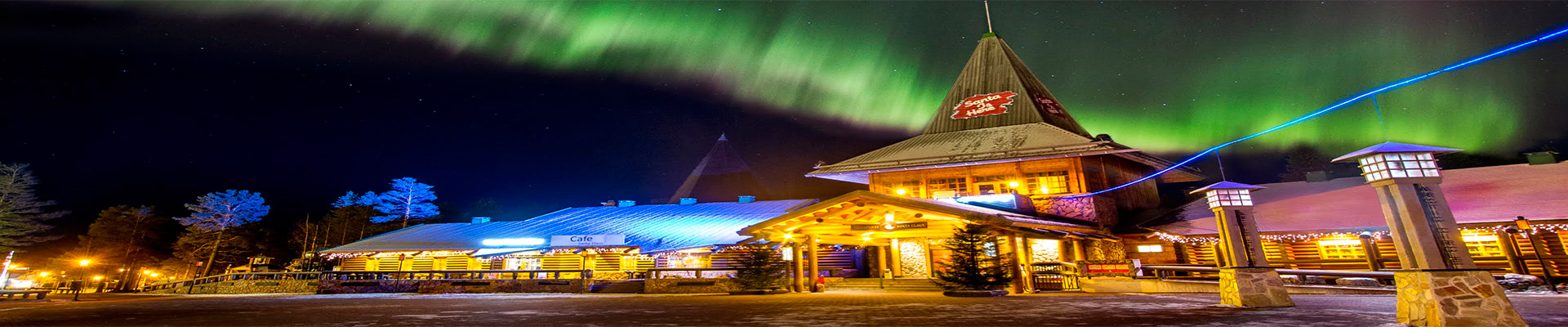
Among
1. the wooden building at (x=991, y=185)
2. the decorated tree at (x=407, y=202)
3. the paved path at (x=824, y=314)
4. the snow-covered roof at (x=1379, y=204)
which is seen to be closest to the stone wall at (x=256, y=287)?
the paved path at (x=824, y=314)

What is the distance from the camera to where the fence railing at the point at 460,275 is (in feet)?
77.7

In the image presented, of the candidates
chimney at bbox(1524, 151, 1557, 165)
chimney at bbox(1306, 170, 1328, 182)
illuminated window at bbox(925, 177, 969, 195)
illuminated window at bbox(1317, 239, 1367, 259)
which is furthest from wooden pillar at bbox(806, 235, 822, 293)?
chimney at bbox(1524, 151, 1557, 165)

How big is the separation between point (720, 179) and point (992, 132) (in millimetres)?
39831

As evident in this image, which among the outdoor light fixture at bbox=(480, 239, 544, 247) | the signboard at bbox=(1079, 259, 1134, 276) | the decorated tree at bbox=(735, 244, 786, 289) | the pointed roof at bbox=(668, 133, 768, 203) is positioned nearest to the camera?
the decorated tree at bbox=(735, 244, 786, 289)

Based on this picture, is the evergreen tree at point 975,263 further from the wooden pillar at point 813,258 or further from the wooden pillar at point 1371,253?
the wooden pillar at point 1371,253

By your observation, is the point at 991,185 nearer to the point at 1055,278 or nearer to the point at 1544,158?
the point at 1055,278

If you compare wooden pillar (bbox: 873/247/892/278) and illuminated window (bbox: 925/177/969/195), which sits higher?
illuminated window (bbox: 925/177/969/195)

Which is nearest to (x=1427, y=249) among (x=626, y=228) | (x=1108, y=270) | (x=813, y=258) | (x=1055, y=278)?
(x=1055, y=278)

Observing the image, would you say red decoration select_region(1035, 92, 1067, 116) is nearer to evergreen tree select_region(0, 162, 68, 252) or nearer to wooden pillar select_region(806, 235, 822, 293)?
wooden pillar select_region(806, 235, 822, 293)

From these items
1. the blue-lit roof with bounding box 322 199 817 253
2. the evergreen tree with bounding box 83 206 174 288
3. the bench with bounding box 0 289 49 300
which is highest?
the evergreen tree with bounding box 83 206 174 288

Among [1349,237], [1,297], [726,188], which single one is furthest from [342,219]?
[1349,237]

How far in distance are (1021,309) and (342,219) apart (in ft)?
166

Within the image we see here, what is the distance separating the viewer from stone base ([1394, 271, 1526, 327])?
5.91 metres

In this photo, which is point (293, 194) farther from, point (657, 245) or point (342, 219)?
point (657, 245)
